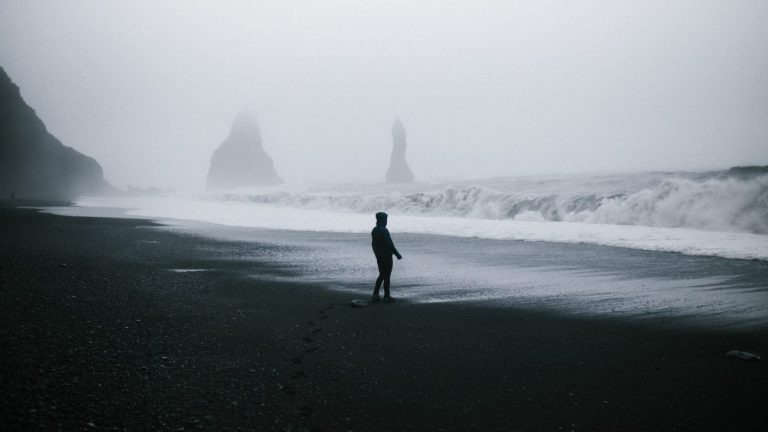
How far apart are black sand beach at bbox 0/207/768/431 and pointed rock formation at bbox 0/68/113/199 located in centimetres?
7936

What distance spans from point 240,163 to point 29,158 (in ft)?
312

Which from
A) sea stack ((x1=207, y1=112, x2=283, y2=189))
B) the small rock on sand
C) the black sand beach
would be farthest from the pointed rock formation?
the small rock on sand

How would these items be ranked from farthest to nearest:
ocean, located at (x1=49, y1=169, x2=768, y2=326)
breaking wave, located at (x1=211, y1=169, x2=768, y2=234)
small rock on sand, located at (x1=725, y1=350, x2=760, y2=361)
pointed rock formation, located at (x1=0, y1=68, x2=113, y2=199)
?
pointed rock formation, located at (x1=0, y1=68, x2=113, y2=199) → breaking wave, located at (x1=211, y1=169, x2=768, y2=234) → ocean, located at (x1=49, y1=169, x2=768, y2=326) → small rock on sand, located at (x1=725, y1=350, x2=760, y2=361)

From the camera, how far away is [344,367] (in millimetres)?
4879

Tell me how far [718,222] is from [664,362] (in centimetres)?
1740

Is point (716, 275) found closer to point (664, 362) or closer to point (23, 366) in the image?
point (664, 362)

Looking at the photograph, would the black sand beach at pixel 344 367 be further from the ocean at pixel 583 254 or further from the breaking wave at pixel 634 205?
the breaking wave at pixel 634 205

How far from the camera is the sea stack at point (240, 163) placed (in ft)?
547

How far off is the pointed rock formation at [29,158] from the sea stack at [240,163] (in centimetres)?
7439

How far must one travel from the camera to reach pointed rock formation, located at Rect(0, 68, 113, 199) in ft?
227

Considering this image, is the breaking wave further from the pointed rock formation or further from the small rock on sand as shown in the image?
the pointed rock formation

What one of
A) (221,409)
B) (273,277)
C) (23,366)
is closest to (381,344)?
(221,409)

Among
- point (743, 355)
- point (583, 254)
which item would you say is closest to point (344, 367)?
point (743, 355)

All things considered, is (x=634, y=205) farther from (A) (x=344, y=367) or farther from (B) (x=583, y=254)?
(A) (x=344, y=367)
